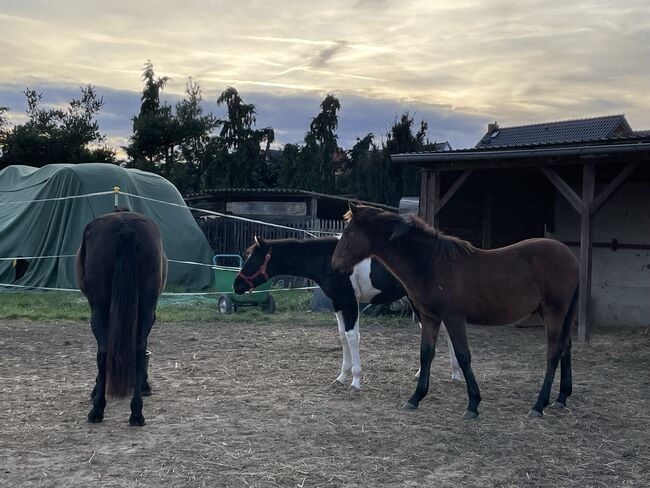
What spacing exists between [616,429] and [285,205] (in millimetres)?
14275

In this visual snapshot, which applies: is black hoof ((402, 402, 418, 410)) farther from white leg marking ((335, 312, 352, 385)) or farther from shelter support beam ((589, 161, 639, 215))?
shelter support beam ((589, 161, 639, 215))

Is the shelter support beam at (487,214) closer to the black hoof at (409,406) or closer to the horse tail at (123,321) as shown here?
the black hoof at (409,406)

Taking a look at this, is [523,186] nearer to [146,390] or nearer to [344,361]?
[344,361]

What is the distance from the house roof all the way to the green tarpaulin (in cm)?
1468

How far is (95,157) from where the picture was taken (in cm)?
2570

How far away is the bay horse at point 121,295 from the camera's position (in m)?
4.76

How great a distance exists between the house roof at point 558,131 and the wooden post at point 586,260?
1700 cm

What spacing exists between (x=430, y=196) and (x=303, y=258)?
4.47 meters

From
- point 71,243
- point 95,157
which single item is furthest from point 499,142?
point 71,243

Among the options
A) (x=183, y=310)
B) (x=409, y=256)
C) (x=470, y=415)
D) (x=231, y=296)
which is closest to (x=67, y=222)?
(x=183, y=310)

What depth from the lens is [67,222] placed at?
14672 mm

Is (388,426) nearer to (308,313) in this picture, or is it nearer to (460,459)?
(460,459)

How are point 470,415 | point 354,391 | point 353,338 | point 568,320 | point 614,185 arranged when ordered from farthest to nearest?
point 614,185 → point 353,338 → point 354,391 → point 568,320 → point 470,415

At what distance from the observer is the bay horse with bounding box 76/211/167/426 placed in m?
4.76
